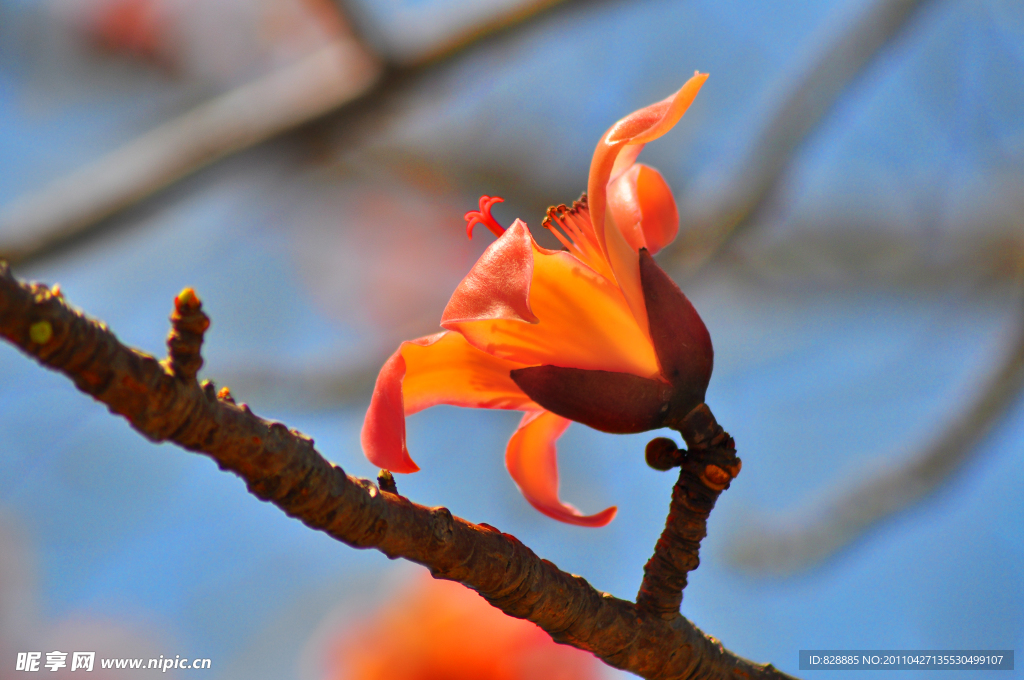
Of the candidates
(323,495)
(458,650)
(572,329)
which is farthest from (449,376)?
(458,650)

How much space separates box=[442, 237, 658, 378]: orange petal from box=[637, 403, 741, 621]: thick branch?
0.08m

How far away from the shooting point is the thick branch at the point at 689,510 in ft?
2.21

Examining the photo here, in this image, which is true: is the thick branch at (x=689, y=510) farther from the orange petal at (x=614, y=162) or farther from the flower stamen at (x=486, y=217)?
the flower stamen at (x=486, y=217)

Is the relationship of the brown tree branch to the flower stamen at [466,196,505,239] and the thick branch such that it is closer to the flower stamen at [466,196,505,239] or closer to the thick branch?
the thick branch

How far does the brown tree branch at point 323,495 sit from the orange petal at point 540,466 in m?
0.13

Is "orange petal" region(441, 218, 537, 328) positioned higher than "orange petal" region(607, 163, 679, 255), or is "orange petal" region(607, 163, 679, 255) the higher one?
"orange petal" region(607, 163, 679, 255)

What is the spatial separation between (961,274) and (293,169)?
222cm

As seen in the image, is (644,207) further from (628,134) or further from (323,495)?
(323,495)

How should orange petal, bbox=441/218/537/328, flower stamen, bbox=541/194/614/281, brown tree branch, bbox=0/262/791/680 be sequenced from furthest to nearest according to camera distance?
flower stamen, bbox=541/194/614/281 < orange petal, bbox=441/218/537/328 < brown tree branch, bbox=0/262/791/680

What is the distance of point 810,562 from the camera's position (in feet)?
8.48

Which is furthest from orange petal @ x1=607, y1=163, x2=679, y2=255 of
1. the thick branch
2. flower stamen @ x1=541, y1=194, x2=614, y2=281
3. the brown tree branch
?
the brown tree branch

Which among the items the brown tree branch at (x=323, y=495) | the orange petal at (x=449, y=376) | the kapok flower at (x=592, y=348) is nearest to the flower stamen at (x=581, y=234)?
the kapok flower at (x=592, y=348)

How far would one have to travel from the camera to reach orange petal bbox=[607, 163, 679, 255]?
0.77 meters

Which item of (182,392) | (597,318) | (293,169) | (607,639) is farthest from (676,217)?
(293,169)
